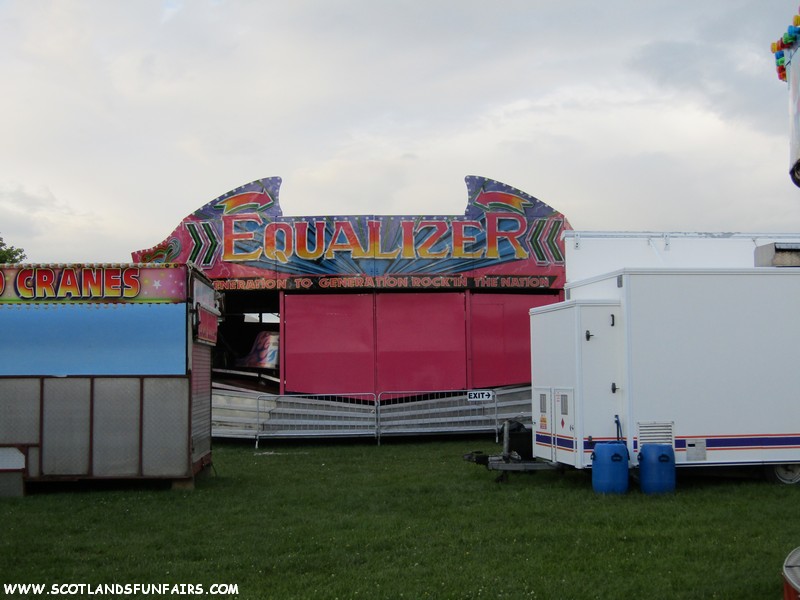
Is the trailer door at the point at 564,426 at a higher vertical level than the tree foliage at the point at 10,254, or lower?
lower

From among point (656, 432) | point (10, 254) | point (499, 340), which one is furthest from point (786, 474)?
point (10, 254)

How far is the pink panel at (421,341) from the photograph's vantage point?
24641 millimetres

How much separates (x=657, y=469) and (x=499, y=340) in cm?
1215

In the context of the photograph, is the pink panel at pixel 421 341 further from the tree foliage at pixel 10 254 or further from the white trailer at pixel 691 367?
the tree foliage at pixel 10 254

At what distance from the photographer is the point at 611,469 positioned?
42.7ft

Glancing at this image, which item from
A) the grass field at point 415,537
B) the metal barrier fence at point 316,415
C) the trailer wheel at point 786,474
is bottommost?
the grass field at point 415,537

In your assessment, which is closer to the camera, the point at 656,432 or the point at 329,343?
the point at 656,432

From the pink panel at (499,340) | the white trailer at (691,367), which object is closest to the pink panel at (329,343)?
the pink panel at (499,340)

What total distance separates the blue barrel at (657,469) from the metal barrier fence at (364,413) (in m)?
9.52

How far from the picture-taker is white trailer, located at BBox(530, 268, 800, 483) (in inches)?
526

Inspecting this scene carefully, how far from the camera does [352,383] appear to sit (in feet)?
80.5

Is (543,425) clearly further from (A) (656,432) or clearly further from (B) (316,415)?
(B) (316,415)

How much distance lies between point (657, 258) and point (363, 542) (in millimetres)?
15290

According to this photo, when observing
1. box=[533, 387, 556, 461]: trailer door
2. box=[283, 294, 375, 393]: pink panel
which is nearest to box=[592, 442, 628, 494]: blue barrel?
box=[533, 387, 556, 461]: trailer door
